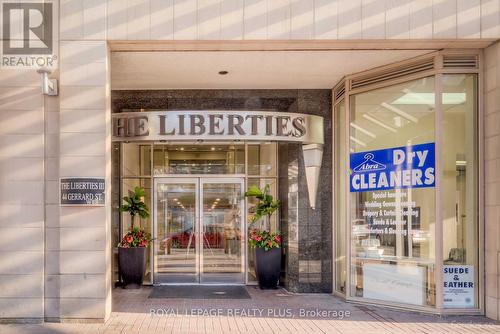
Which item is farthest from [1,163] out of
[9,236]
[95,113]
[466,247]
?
[466,247]

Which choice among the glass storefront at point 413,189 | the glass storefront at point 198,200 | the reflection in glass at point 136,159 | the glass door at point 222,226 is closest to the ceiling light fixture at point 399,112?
the glass storefront at point 413,189

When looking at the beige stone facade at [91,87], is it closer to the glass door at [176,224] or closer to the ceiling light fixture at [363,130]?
the ceiling light fixture at [363,130]

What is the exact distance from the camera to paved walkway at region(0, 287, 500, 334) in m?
7.04

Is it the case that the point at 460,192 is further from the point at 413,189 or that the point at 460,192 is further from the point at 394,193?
the point at 394,193

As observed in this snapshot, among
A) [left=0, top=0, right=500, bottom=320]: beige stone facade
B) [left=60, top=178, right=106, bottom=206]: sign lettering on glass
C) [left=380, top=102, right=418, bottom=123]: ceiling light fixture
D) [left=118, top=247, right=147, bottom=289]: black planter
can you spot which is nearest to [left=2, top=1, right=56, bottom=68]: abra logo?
[left=0, top=0, right=500, bottom=320]: beige stone facade

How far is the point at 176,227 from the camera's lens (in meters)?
10.8

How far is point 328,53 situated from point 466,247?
3533 millimetres

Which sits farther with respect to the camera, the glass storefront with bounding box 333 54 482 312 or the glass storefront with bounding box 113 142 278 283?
the glass storefront with bounding box 113 142 278 283

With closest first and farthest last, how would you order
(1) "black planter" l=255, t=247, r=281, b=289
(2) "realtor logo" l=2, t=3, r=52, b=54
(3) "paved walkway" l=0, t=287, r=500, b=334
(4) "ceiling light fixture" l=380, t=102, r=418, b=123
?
(3) "paved walkway" l=0, t=287, r=500, b=334
(2) "realtor logo" l=2, t=3, r=52, b=54
(4) "ceiling light fixture" l=380, t=102, r=418, b=123
(1) "black planter" l=255, t=247, r=281, b=289

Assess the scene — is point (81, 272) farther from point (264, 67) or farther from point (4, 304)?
point (264, 67)

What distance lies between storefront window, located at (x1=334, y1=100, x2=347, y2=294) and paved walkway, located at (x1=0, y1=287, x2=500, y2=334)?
56 cm

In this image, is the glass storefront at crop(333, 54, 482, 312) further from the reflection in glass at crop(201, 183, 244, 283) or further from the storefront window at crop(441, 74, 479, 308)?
the reflection in glass at crop(201, 183, 244, 283)

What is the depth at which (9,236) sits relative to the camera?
741 cm

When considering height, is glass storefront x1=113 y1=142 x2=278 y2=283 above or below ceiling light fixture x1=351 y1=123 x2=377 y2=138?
below
